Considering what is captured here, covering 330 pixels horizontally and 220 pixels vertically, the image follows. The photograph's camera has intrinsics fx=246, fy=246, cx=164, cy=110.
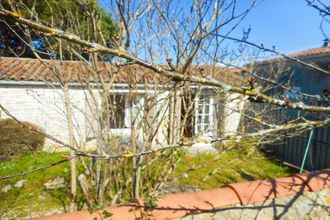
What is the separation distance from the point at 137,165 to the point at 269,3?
3.62 metres

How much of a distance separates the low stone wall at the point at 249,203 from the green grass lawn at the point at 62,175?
241 centimetres

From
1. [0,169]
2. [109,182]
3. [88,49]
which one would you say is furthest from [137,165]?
[0,169]

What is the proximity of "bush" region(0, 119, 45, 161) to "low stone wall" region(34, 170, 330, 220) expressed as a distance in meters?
8.99

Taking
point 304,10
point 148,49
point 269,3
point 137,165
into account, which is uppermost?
point 269,3

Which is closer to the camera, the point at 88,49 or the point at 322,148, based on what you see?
the point at 88,49

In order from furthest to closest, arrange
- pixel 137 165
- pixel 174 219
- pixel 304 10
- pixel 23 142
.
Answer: pixel 23 142
pixel 137 165
pixel 304 10
pixel 174 219

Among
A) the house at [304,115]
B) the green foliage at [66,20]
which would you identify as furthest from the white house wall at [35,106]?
the house at [304,115]

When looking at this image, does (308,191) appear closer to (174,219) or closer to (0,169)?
(174,219)

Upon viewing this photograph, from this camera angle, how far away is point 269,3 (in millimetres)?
4254

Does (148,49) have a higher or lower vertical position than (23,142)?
higher

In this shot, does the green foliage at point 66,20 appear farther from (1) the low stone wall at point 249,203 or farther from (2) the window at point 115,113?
(1) the low stone wall at point 249,203

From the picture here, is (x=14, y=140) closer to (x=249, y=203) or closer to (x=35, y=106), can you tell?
(x=35, y=106)

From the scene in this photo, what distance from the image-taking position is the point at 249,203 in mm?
2270

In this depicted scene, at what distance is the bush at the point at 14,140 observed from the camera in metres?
9.12
